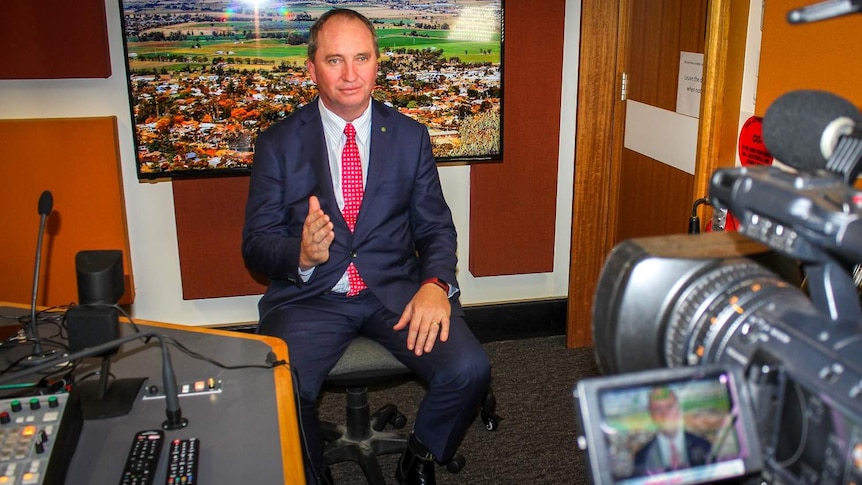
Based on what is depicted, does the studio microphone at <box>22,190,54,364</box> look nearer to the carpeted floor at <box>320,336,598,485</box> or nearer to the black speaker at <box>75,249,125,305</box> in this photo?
the black speaker at <box>75,249,125,305</box>

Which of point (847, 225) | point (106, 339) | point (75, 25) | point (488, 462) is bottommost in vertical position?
point (488, 462)

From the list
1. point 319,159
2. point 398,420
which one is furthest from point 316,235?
point 398,420

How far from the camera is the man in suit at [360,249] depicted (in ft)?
7.88

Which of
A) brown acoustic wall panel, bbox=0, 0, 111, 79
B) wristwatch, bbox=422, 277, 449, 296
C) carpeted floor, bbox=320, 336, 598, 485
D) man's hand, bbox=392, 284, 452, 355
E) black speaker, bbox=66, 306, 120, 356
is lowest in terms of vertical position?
carpeted floor, bbox=320, 336, 598, 485

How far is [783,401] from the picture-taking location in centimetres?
89

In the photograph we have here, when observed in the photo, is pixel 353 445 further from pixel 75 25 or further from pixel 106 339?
pixel 75 25

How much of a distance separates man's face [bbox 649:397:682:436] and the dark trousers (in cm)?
149

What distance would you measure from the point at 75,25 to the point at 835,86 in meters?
2.64

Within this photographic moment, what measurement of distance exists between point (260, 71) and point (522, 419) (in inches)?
68.9

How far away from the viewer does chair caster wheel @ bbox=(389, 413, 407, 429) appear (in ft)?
9.90

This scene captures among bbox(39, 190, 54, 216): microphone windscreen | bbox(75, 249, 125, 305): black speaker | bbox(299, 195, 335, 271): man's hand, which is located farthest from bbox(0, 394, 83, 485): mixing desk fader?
bbox(299, 195, 335, 271): man's hand

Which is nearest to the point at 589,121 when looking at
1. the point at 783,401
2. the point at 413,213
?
the point at 413,213

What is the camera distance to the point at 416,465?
2.52 meters

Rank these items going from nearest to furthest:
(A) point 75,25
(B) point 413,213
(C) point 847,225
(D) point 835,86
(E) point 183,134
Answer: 1. (C) point 847,225
2. (D) point 835,86
3. (B) point 413,213
4. (A) point 75,25
5. (E) point 183,134
